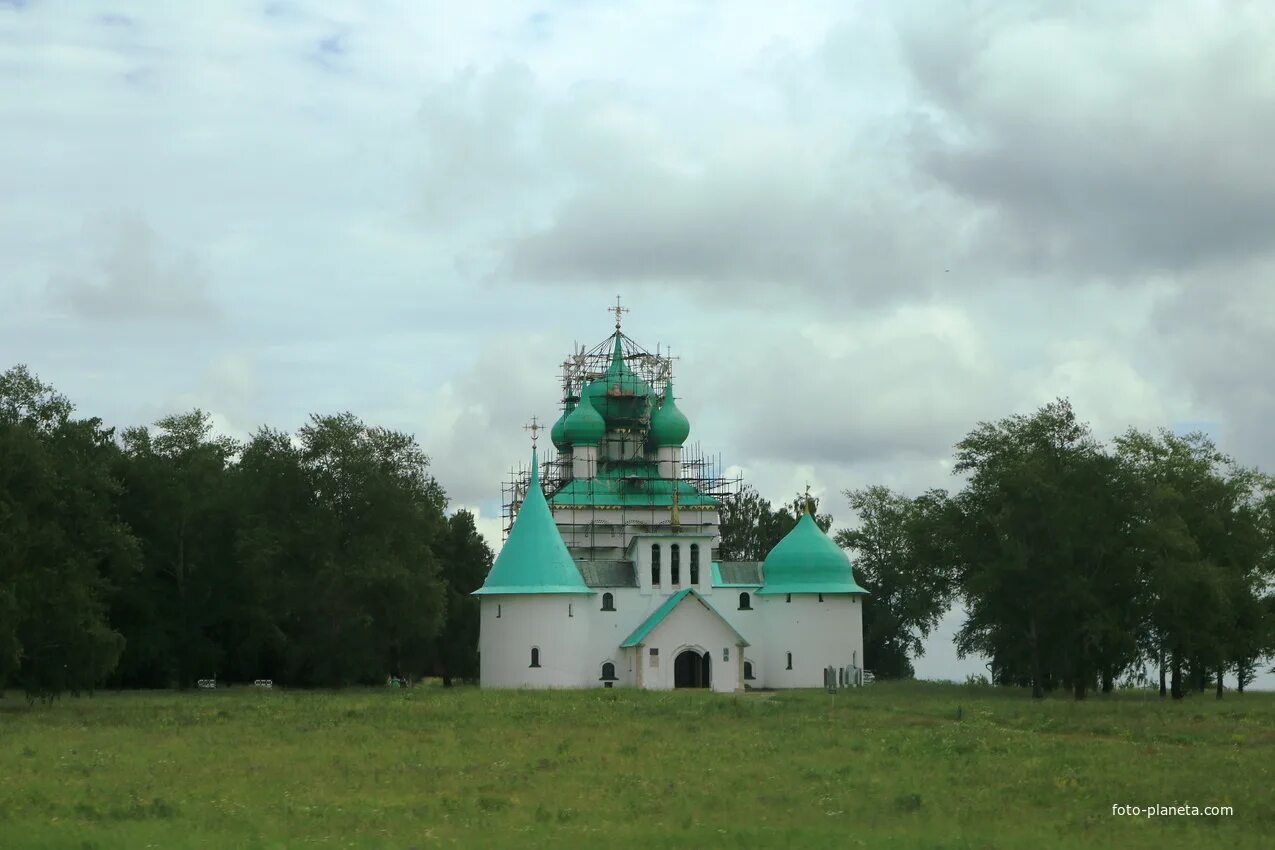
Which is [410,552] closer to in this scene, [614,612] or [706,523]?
[614,612]

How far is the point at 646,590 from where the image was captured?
223ft

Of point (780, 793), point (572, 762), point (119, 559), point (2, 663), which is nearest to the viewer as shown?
point (780, 793)

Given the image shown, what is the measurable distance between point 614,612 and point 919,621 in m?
24.9

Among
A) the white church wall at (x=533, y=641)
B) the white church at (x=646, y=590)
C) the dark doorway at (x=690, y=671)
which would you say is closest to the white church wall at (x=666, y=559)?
the white church at (x=646, y=590)

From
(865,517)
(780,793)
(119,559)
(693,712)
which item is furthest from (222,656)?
(780,793)

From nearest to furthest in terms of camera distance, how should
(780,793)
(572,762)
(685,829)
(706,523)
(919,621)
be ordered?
(685,829) < (780,793) < (572,762) < (706,523) < (919,621)

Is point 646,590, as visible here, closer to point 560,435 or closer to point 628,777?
point 560,435

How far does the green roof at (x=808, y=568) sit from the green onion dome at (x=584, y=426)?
10937mm

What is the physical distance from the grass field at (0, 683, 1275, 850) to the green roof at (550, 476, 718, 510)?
29972mm

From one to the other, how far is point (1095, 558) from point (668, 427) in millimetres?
24800

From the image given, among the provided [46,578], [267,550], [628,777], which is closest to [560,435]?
[267,550]

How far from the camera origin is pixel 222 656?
69.2m

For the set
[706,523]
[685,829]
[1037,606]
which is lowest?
[685,829]

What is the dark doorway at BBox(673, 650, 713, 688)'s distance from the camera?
6606cm
